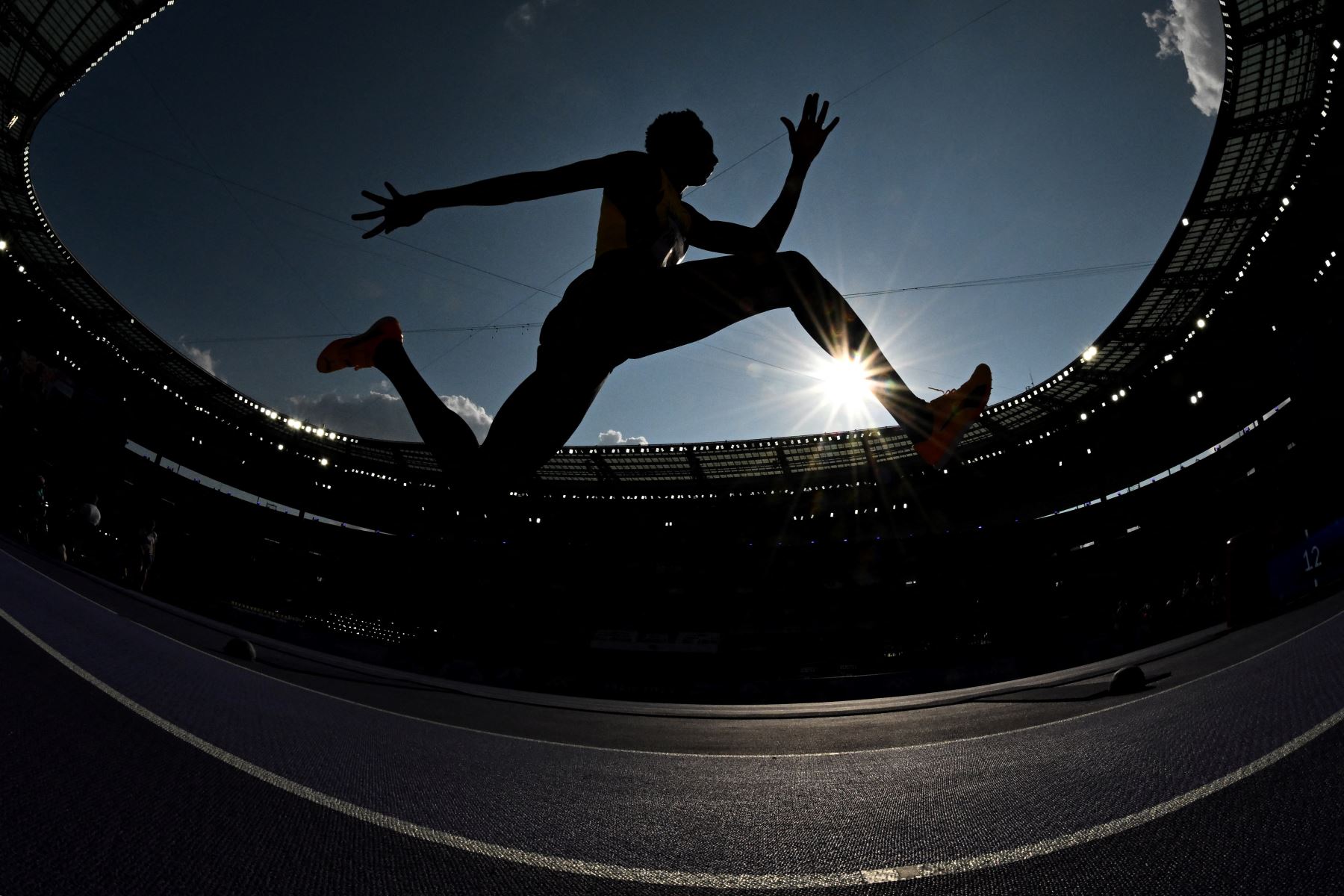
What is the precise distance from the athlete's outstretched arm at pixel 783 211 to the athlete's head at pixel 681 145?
0.29 metres

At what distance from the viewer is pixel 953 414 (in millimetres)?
1988

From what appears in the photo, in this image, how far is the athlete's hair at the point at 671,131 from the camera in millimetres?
2064

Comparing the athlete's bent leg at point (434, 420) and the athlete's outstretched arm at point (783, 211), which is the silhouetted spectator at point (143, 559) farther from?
the athlete's outstretched arm at point (783, 211)

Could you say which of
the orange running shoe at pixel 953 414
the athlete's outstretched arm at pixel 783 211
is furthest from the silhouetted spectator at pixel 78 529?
the orange running shoe at pixel 953 414

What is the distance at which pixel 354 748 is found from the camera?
2045mm

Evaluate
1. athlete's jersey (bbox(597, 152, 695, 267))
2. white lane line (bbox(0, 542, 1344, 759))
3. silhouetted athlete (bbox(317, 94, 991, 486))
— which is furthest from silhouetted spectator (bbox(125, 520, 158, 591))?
athlete's jersey (bbox(597, 152, 695, 267))

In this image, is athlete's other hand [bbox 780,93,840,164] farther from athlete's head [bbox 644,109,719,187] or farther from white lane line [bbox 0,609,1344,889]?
white lane line [bbox 0,609,1344,889]

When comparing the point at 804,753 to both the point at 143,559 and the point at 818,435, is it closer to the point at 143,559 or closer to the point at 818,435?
the point at 143,559

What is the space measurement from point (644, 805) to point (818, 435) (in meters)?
22.0

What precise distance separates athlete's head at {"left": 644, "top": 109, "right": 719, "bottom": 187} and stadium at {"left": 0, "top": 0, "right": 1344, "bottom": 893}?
1.43 meters

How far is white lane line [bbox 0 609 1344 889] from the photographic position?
1.00 meters

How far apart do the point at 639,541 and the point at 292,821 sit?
2578cm

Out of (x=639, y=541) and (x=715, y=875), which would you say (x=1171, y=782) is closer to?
(x=715, y=875)

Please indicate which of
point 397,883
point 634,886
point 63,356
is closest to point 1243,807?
point 634,886
